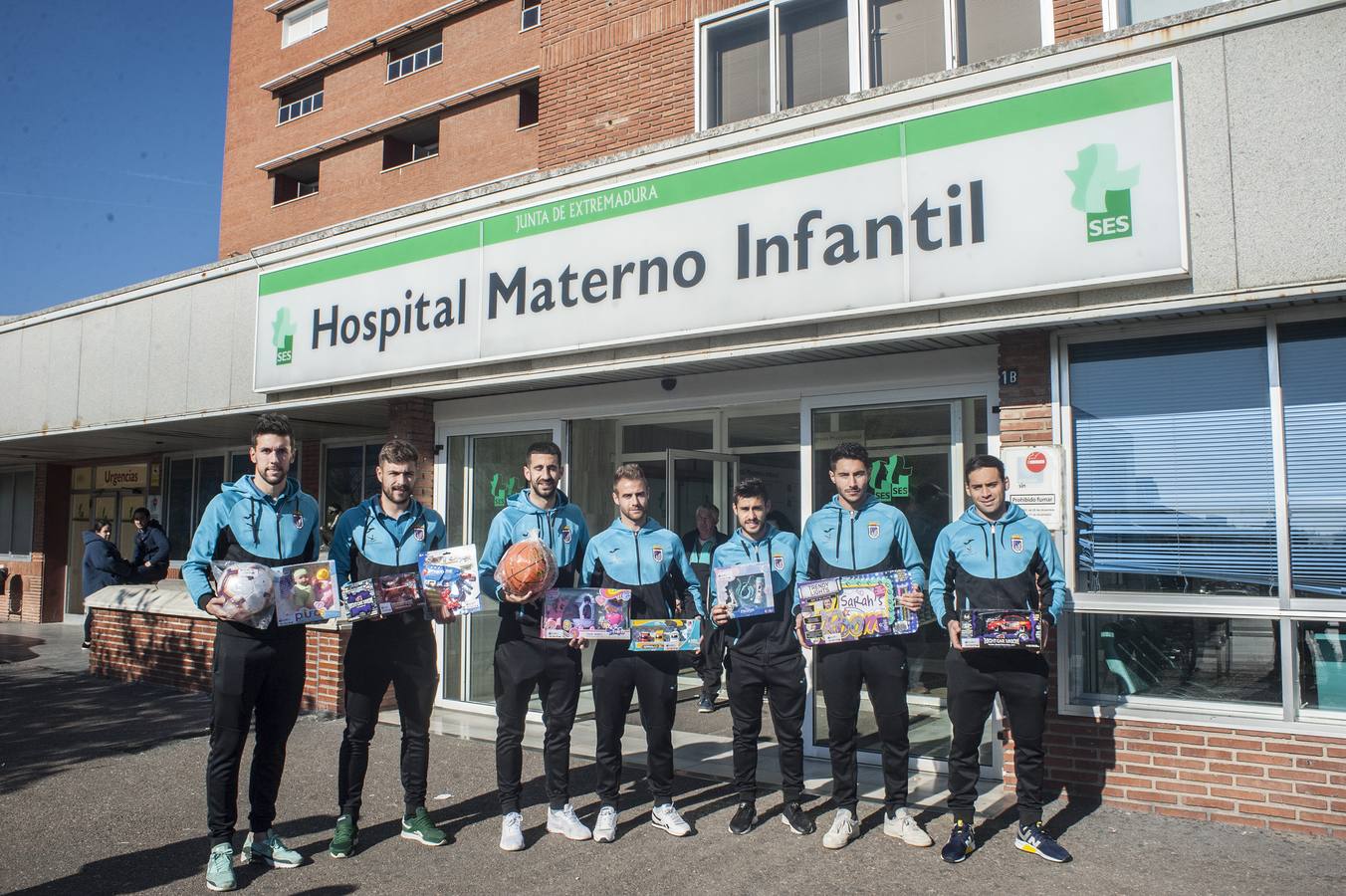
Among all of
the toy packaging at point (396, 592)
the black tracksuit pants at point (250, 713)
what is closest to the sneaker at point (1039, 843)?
the toy packaging at point (396, 592)

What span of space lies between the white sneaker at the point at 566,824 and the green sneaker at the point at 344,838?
3.34 ft

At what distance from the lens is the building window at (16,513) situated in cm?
1723

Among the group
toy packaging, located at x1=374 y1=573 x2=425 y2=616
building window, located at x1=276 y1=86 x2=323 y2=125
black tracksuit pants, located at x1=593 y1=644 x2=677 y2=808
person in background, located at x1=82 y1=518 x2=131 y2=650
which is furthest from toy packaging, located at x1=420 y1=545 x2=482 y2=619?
building window, located at x1=276 y1=86 x2=323 y2=125

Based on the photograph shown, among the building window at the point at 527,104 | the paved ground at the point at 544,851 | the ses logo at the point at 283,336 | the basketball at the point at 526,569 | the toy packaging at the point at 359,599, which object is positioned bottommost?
the paved ground at the point at 544,851

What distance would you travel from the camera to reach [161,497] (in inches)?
604

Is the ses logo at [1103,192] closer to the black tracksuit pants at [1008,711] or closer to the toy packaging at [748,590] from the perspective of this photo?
the black tracksuit pants at [1008,711]

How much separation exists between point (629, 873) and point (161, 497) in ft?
43.9

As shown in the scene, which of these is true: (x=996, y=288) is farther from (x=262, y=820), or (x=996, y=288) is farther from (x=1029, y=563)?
(x=262, y=820)

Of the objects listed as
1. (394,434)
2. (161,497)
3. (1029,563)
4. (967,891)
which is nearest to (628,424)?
(394,434)

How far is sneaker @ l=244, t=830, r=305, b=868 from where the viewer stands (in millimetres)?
4738

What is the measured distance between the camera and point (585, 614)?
A: 16.7 ft

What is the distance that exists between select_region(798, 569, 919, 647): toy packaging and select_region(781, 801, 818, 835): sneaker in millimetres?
932

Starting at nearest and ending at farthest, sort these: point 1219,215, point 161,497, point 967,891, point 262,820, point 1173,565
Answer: point 967,891 < point 262,820 < point 1219,215 < point 1173,565 < point 161,497

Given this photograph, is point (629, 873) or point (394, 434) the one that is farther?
point (394, 434)
